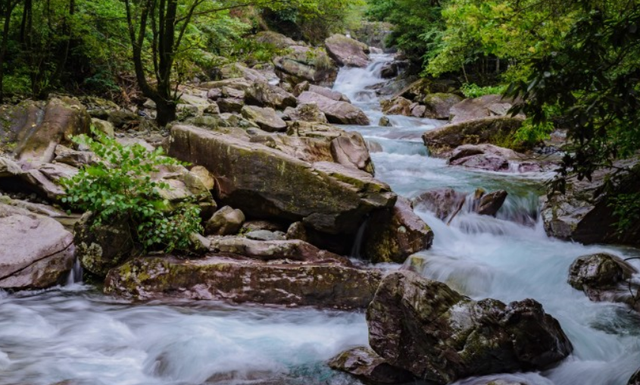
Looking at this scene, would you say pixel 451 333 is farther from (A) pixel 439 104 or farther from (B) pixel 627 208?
(A) pixel 439 104

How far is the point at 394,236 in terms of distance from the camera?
22.9 feet

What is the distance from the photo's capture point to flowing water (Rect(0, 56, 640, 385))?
4105 mm

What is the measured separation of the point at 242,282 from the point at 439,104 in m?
15.7

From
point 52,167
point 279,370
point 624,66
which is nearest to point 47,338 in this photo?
point 279,370

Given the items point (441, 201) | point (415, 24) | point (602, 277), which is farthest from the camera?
point (415, 24)

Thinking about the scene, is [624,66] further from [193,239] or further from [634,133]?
[193,239]

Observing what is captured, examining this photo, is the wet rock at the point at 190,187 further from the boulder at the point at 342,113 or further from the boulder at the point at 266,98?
→ the boulder at the point at 342,113

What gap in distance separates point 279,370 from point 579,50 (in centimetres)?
340

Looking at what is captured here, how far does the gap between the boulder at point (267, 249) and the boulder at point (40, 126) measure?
3801 mm

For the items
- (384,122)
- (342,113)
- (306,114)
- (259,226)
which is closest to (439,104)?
(384,122)

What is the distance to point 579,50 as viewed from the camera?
2264mm

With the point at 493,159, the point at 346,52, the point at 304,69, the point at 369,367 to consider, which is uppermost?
the point at 346,52

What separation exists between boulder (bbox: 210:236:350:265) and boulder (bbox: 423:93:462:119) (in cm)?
1420

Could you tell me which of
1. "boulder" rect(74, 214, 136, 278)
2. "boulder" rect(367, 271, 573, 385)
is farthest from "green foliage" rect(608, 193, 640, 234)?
"boulder" rect(74, 214, 136, 278)
